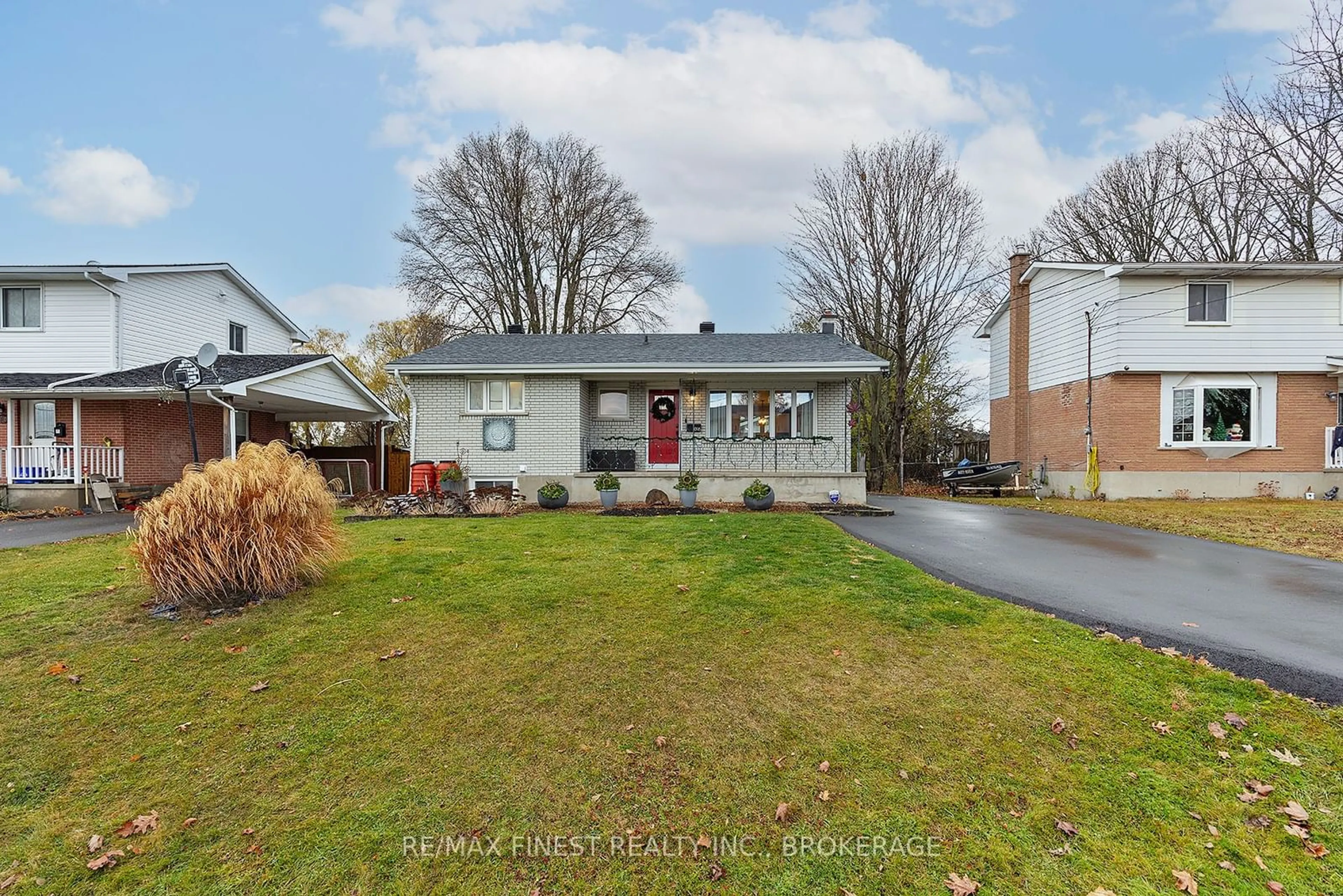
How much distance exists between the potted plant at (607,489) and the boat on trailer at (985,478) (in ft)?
38.0

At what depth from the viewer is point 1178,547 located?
28.3ft

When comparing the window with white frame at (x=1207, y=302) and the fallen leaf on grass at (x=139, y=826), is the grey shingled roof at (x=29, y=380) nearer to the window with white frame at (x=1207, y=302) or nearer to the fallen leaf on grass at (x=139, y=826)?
the fallen leaf on grass at (x=139, y=826)

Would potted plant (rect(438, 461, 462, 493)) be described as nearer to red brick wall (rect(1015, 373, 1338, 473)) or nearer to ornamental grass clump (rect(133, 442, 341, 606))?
ornamental grass clump (rect(133, 442, 341, 606))

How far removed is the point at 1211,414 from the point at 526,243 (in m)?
26.1

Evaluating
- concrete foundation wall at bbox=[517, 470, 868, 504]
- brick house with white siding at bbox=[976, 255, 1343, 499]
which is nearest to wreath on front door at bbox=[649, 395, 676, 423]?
concrete foundation wall at bbox=[517, 470, 868, 504]

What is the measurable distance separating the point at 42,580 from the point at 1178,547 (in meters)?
14.3

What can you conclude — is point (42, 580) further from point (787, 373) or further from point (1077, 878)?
point (787, 373)

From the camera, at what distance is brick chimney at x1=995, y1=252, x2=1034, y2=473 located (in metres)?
19.5

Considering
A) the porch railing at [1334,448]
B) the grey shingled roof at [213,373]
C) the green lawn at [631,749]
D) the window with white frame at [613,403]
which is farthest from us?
the window with white frame at [613,403]

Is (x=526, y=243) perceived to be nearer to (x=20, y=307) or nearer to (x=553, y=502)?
(x=20, y=307)

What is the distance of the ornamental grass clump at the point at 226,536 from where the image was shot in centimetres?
492

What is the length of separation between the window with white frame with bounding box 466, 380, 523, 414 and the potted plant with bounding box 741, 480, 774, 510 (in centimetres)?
637

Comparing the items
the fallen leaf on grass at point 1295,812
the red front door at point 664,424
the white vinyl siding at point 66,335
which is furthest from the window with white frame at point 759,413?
the white vinyl siding at point 66,335

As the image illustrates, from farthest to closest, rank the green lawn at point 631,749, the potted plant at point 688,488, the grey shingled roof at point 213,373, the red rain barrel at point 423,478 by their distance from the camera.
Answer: the red rain barrel at point 423,478 → the grey shingled roof at point 213,373 → the potted plant at point 688,488 → the green lawn at point 631,749
